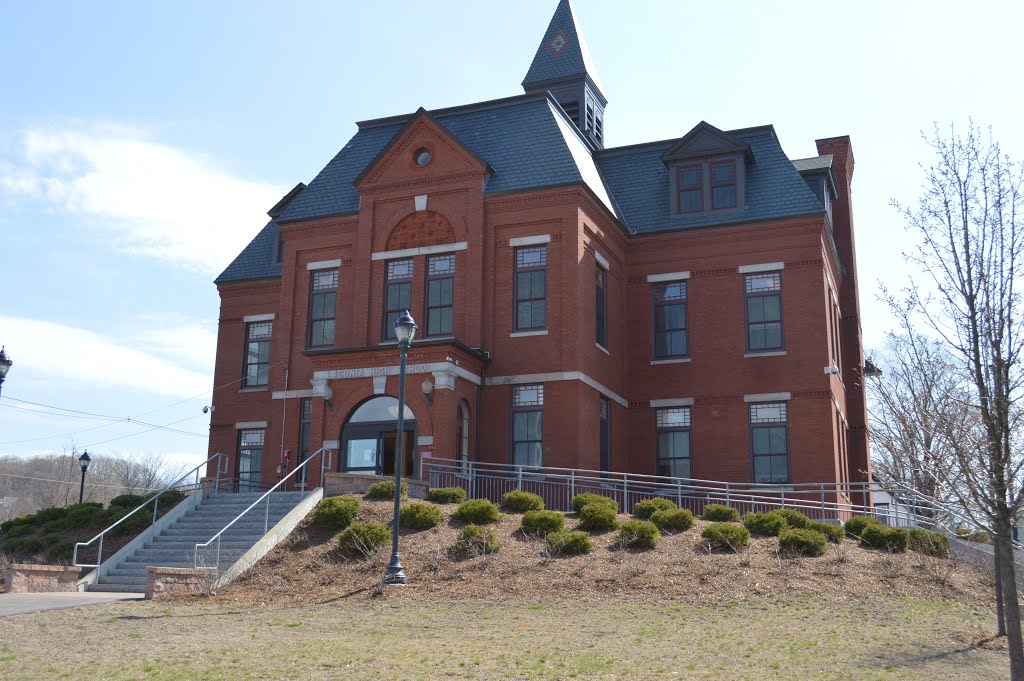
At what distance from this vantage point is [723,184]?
3066cm

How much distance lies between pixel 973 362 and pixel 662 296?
Answer: 18958 millimetres

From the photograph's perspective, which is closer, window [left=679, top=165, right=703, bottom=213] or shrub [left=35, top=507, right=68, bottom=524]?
shrub [left=35, top=507, right=68, bottom=524]

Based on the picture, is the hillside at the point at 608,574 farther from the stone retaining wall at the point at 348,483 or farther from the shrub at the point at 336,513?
the stone retaining wall at the point at 348,483

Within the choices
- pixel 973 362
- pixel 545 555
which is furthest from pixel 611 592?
pixel 973 362

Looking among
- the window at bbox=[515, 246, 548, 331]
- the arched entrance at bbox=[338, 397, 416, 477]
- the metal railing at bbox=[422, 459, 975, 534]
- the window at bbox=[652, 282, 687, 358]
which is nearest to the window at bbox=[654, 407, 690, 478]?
the metal railing at bbox=[422, 459, 975, 534]

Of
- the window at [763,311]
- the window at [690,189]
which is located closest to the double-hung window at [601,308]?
the window at [690,189]

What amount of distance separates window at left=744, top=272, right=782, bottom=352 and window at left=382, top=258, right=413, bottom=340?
9773 millimetres

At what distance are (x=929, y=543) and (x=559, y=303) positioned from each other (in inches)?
453

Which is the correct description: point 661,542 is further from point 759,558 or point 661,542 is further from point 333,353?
point 333,353

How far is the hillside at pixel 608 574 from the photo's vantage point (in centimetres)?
1638

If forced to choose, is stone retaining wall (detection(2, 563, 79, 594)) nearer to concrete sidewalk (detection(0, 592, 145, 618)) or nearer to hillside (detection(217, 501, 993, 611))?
concrete sidewalk (detection(0, 592, 145, 618))

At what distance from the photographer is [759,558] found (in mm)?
17984

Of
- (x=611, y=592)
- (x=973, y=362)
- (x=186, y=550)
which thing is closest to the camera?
(x=973, y=362)

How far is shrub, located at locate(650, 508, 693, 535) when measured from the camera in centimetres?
2009
